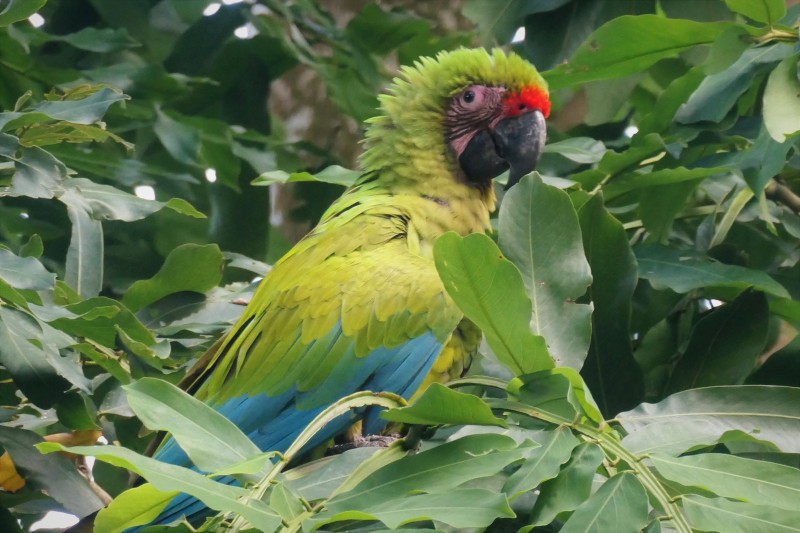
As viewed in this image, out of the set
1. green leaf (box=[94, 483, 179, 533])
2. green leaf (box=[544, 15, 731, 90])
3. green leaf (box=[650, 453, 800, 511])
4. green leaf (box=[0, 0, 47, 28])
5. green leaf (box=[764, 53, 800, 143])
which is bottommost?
green leaf (box=[650, 453, 800, 511])

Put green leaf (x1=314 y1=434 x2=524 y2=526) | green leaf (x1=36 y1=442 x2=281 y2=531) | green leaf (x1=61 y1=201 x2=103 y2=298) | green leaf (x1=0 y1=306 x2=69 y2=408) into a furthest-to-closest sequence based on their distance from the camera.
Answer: green leaf (x1=61 y1=201 x2=103 y2=298) → green leaf (x1=0 y1=306 x2=69 y2=408) → green leaf (x1=314 y1=434 x2=524 y2=526) → green leaf (x1=36 y1=442 x2=281 y2=531)

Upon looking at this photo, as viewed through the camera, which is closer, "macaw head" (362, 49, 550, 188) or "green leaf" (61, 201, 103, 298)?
"green leaf" (61, 201, 103, 298)

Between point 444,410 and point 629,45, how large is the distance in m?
1.00

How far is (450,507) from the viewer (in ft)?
2.71

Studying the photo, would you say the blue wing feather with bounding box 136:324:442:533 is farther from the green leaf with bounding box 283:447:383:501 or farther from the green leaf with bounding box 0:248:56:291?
the green leaf with bounding box 283:447:383:501

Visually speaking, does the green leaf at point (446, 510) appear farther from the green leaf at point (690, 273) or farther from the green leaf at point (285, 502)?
the green leaf at point (690, 273)

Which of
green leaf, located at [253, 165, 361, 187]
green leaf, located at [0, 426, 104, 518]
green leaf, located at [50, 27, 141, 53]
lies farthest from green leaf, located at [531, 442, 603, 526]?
green leaf, located at [50, 27, 141, 53]

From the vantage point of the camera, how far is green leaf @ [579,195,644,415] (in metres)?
1.38

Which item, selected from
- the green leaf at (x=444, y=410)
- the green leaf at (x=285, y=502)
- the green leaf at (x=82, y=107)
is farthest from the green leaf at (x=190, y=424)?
the green leaf at (x=82, y=107)

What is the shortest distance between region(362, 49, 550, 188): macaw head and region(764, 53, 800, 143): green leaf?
0.49 m

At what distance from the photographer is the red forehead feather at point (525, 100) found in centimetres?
183

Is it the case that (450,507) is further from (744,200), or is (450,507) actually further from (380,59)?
(380,59)

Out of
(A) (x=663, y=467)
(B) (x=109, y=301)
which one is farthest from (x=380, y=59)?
(A) (x=663, y=467)

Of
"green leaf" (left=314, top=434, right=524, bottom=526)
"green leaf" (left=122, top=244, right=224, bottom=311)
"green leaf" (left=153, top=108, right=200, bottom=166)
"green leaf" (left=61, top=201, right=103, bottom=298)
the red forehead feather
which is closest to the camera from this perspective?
"green leaf" (left=314, top=434, right=524, bottom=526)
